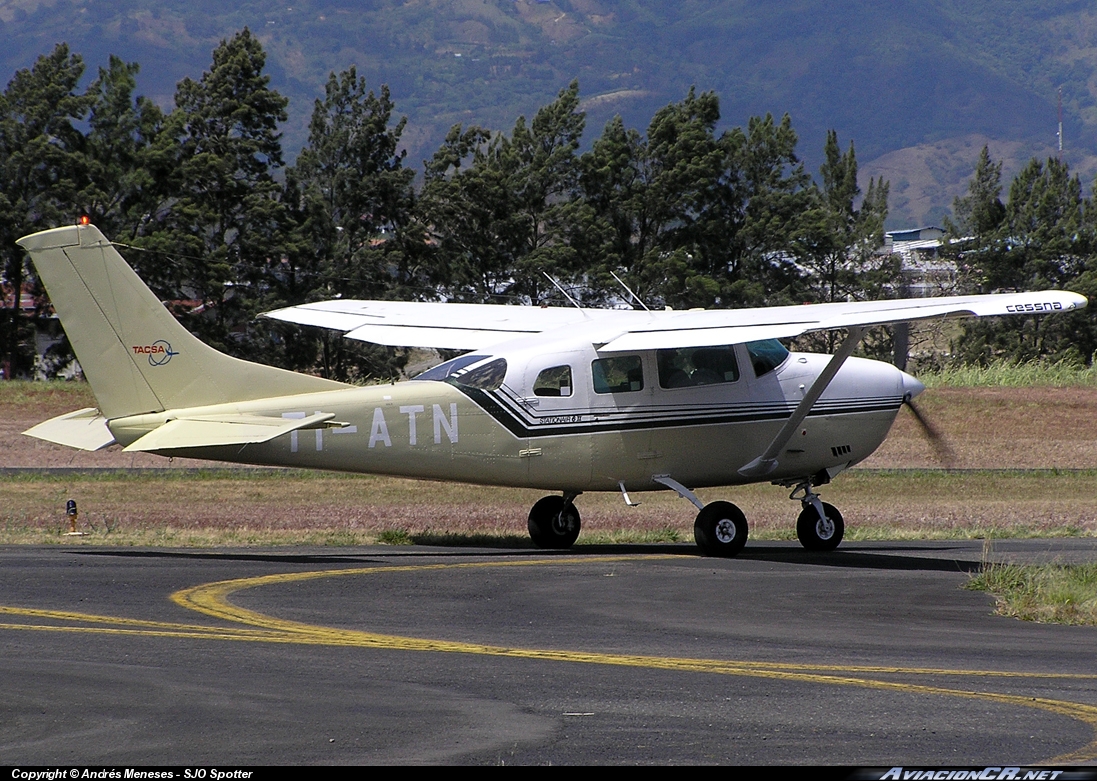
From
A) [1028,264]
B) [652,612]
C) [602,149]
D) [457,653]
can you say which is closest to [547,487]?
[652,612]

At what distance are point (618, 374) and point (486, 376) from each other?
1.71m

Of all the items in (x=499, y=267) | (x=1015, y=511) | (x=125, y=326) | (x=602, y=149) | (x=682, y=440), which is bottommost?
(x=1015, y=511)

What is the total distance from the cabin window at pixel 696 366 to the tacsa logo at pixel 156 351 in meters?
6.14

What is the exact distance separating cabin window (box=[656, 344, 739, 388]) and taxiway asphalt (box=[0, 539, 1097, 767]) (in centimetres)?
279

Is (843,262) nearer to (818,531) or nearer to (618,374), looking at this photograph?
(818,531)

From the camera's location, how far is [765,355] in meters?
18.3

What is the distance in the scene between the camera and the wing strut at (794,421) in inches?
691

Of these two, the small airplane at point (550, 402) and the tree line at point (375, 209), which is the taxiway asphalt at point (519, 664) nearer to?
the small airplane at point (550, 402)

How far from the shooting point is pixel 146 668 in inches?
367

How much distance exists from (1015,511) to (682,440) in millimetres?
10570

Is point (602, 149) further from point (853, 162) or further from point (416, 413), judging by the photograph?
point (416, 413)

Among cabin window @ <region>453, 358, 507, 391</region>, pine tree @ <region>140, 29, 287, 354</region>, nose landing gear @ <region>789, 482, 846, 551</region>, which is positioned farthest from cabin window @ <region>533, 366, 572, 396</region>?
pine tree @ <region>140, 29, 287, 354</region>

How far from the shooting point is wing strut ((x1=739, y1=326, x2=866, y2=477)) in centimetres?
1756

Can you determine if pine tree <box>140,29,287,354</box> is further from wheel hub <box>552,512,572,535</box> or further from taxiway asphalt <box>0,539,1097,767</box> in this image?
taxiway asphalt <box>0,539,1097,767</box>
